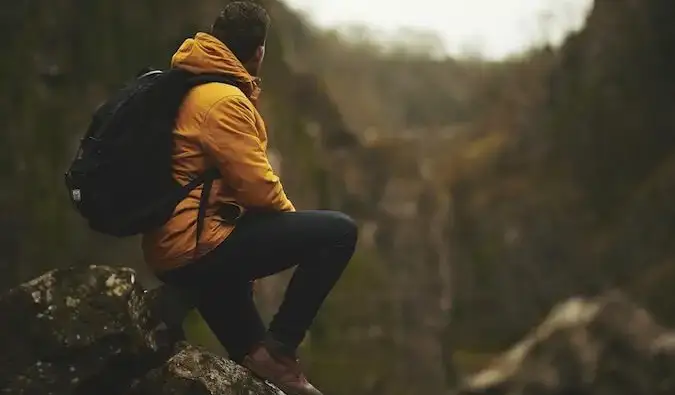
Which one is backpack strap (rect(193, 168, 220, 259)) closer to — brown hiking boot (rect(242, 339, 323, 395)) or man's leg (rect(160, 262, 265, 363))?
man's leg (rect(160, 262, 265, 363))

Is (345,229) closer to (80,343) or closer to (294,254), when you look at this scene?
(294,254)

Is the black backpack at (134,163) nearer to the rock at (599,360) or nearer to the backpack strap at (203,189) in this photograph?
the backpack strap at (203,189)

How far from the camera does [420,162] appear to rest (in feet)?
53.2

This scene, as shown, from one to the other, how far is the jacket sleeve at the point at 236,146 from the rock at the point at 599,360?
995cm

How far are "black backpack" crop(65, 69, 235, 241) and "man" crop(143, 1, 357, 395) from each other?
4 centimetres

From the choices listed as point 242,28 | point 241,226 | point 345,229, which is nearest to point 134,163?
point 241,226

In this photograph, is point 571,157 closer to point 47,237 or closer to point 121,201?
point 47,237

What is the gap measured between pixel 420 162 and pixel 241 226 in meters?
12.4

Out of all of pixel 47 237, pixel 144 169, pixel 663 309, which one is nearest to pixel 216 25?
pixel 144 169

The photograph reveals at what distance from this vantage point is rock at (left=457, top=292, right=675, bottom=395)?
41.8ft

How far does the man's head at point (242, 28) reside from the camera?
391cm

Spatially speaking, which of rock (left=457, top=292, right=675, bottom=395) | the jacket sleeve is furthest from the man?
rock (left=457, top=292, right=675, bottom=395)

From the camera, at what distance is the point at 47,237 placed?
729cm

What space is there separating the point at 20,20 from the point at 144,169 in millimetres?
4186
